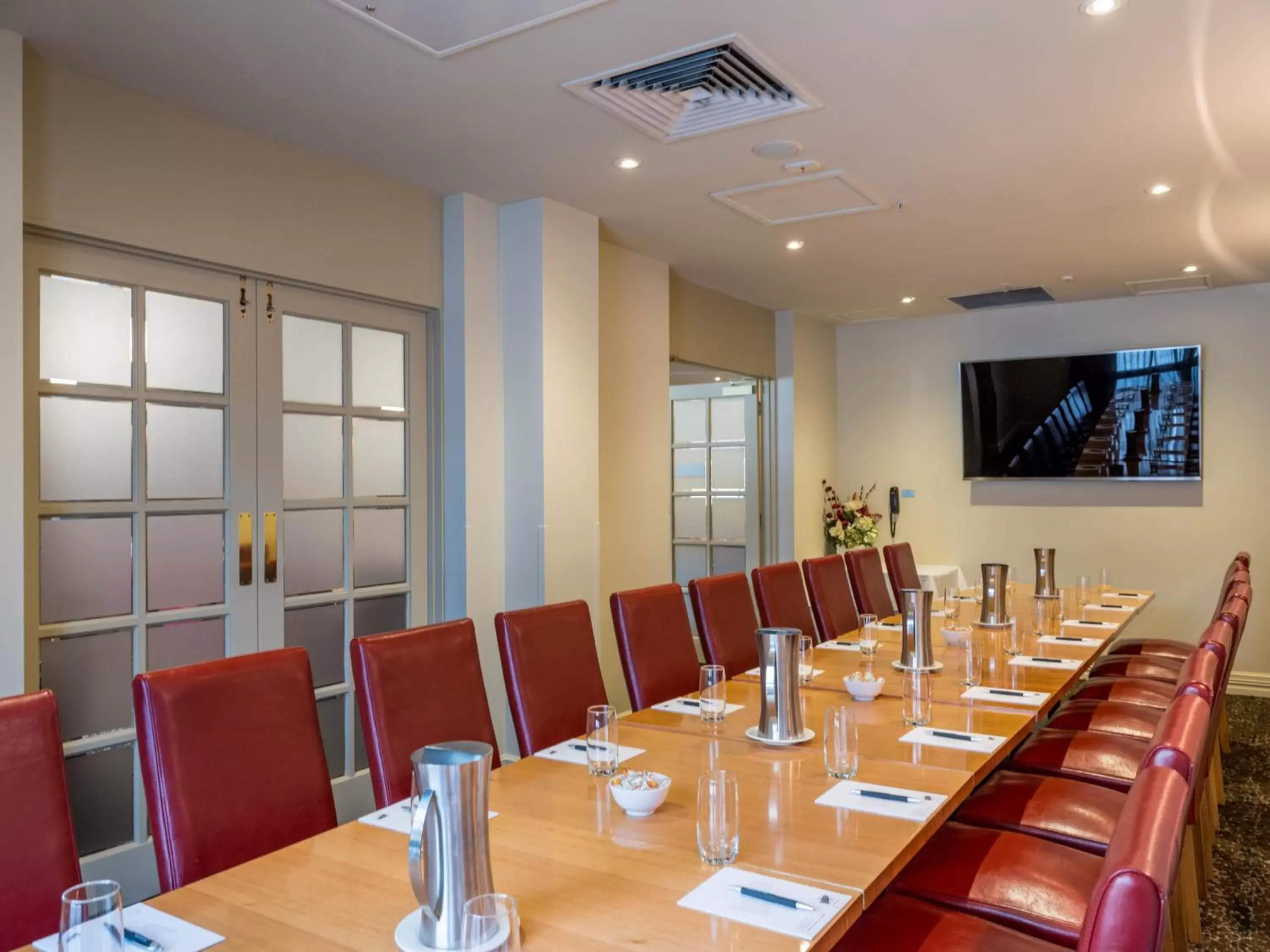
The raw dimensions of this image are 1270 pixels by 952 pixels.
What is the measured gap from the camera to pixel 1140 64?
10.6 ft

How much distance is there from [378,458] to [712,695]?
7.99 ft

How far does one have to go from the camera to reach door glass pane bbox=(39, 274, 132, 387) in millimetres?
3270

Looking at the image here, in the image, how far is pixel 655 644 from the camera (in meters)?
3.38

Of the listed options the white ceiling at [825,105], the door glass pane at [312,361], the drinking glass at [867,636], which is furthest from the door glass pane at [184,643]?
the drinking glass at [867,636]

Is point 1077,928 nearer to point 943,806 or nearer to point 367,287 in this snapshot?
point 943,806

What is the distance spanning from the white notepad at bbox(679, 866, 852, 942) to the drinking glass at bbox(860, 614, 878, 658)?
5.81 feet

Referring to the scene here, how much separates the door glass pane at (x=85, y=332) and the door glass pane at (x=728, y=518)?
4971 mm

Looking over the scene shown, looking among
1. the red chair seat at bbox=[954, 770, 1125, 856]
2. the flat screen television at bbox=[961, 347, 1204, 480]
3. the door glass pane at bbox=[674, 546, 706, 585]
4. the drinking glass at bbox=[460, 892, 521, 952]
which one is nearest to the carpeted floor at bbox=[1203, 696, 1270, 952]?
the red chair seat at bbox=[954, 770, 1125, 856]

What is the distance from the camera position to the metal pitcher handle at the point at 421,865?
4.42 ft

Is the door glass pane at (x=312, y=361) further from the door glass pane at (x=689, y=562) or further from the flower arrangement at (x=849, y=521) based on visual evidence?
the flower arrangement at (x=849, y=521)

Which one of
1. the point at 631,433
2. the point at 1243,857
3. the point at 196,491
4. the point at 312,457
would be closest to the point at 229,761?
the point at 196,491

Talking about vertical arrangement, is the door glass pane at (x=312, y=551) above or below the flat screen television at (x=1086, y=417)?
below

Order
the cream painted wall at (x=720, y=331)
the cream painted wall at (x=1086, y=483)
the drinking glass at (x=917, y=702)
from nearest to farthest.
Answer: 1. the drinking glass at (x=917, y=702)
2. the cream painted wall at (x=720, y=331)
3. the cream painted wall at (x=1086, y=483)

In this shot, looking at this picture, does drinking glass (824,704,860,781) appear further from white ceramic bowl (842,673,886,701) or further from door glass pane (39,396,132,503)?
door glass pane (39,396,132,503)
